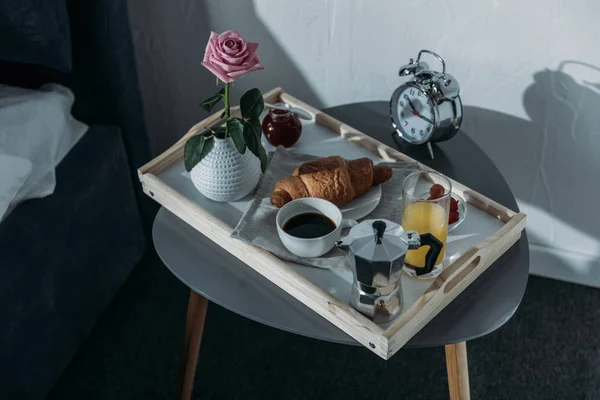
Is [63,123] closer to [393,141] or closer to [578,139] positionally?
[393,141]

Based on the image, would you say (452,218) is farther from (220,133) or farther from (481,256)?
(220,133)

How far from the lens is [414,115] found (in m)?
1.16

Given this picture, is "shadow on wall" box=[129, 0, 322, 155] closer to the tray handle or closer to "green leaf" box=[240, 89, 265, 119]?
"green leaf" box=[240, 89, 265, 119]

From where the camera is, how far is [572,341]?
4.58ft

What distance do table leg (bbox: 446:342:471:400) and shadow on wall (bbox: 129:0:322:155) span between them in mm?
662

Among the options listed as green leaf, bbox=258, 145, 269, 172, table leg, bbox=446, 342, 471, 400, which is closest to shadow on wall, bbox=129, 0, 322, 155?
green leaf, bbox=258, 145, 269, 172

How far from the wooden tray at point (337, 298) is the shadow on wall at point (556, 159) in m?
0.31

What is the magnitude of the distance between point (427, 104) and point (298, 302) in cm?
40

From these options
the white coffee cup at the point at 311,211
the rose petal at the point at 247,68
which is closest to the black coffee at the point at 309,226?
the white coffee cup at the point at 311,211

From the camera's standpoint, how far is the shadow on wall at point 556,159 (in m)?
1.24

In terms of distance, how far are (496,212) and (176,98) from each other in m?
0.88

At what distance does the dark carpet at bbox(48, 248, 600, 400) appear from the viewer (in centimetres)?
132

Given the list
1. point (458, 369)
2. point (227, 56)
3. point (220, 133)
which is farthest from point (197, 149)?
point (458, 369)

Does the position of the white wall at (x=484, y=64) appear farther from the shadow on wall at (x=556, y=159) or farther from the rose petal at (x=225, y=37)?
the rose petal at (x=225, y=37)
